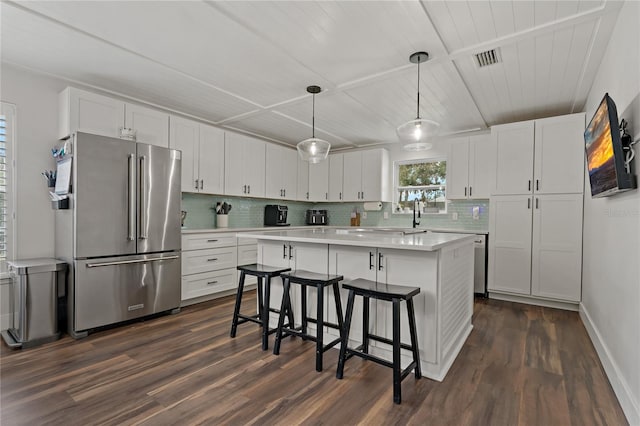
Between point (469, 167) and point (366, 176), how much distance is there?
5.80 ft

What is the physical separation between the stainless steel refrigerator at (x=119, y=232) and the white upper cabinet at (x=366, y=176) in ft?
10.8

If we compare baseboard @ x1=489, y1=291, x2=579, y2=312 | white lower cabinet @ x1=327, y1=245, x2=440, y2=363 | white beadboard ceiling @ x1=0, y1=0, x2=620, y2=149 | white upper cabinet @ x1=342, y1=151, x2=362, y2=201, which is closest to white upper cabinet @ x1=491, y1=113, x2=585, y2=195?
white beadboard ceiling @ x1=0, y1=0, x2=620, y2=149

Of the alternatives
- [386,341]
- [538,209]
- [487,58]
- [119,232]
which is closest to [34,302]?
[119,232]

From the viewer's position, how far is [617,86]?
231 cm

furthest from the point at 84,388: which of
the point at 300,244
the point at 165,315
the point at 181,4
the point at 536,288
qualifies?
the point at 536,288

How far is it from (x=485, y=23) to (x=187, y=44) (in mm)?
2319

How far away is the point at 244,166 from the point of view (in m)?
5.05

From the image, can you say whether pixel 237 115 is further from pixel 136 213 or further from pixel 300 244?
pixel 300 244

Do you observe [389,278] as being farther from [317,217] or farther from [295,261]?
[317,217]

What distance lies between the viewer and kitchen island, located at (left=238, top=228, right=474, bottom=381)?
227cm

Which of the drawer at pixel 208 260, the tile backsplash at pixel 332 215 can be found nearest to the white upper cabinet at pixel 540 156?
the tile backsplash at pixel 332 215

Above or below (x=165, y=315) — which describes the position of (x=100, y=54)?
above

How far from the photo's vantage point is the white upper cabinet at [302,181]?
6.24 meters

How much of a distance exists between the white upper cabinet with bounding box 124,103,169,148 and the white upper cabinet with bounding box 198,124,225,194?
531 millimetres
